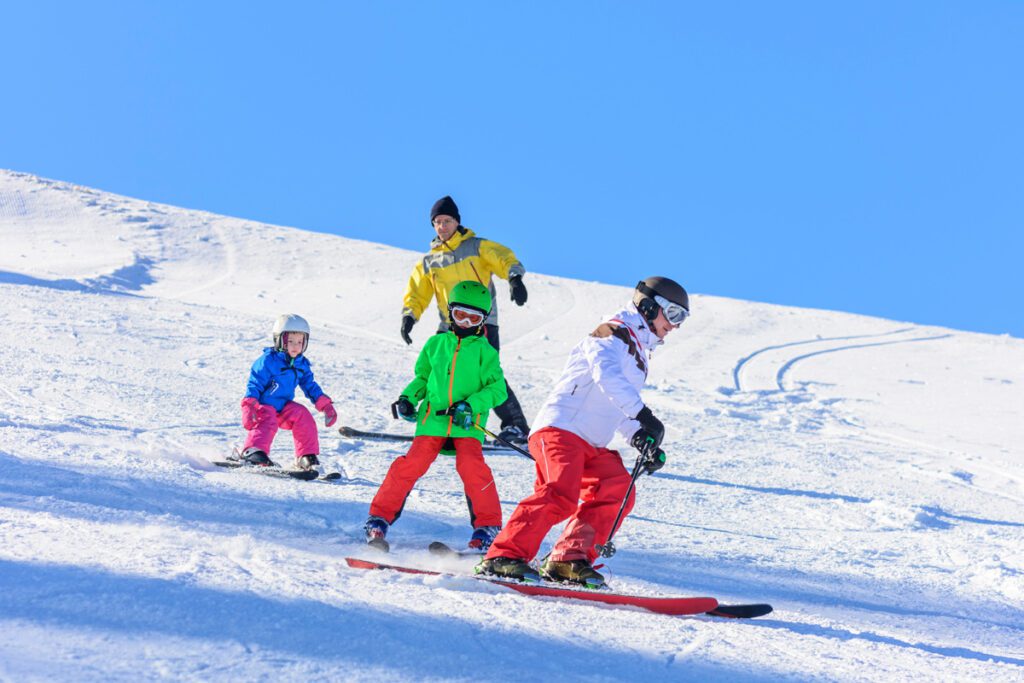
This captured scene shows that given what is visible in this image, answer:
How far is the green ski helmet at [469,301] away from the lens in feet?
16.7

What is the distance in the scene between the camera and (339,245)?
78.3 ft

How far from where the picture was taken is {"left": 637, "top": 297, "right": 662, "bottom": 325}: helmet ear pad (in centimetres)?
479

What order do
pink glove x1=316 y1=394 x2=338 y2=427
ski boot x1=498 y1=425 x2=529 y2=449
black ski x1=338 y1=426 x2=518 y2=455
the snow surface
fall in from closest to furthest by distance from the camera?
the snow surface
pink glove x1=316 y1=394 x2=338 y2=427
ski boot x1=498 y1=425 x2=529 y2=449
black ski x1=338 y1=426 x2=518 y2=455

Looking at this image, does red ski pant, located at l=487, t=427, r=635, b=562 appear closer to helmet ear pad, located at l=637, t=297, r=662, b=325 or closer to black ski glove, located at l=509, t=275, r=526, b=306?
helmet ear pad, located at l=637, t=297, r=662, b=325

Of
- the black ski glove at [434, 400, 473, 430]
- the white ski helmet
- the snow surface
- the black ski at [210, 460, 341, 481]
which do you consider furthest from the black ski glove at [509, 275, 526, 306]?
the black ski glove at [434, 400, 473, 430]

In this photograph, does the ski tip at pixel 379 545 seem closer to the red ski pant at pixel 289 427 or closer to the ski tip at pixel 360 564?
the ski tip at pixel 360 564

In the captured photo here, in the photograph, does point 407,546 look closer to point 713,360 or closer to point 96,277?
point 713,360

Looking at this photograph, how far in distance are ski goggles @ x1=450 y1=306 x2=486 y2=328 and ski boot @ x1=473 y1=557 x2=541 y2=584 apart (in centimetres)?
133

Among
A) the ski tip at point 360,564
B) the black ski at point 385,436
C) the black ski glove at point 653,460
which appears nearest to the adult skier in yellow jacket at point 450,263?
the black ski at point 385,436

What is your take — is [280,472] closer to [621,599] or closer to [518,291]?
[518,291]

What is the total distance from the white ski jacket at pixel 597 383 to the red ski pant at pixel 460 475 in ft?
1.45

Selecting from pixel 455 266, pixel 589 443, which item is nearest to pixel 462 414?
pixel 589 443

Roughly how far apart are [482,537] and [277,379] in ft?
8.63

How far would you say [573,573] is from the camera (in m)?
4.29
